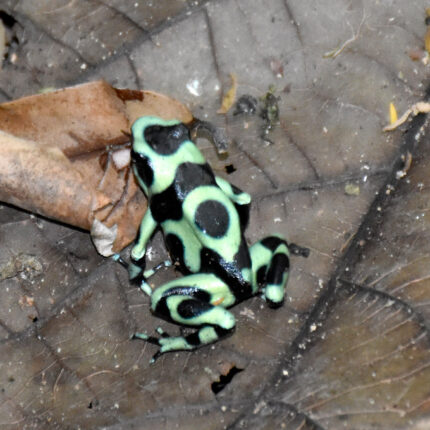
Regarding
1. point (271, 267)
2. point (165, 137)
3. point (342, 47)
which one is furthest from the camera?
point (342, 47)

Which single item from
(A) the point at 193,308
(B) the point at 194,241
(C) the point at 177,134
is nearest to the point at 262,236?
(B) the point at 194,241

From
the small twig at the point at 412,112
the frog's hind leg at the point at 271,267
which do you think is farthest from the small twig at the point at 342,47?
the frog's hind leg at the point at 271,267

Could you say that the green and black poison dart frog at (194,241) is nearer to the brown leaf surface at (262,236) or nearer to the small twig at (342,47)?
the brown leaf surface at (262,236)

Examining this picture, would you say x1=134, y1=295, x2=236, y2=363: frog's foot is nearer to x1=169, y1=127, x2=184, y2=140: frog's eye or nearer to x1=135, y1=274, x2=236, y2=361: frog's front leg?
x1=135, y1=274, x2=236, y2=361: frog's front leg

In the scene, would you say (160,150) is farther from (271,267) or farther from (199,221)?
(271,267)

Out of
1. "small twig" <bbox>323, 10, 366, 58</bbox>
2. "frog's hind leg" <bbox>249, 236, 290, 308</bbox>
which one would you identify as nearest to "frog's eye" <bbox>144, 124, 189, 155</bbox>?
"frog's hind leg" <bbox>249, 236, 290, 308</bbox>

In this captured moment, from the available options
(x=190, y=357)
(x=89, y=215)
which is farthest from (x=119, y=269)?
(x=190, y=357)
